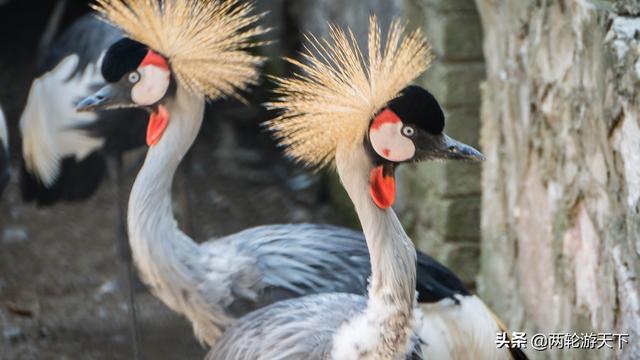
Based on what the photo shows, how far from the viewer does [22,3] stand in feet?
18.6

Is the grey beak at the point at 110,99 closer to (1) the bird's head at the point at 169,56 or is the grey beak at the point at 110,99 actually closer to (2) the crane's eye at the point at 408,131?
(1) the bird's head at the point at 169,56

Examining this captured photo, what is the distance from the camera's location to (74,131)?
3.09 meters

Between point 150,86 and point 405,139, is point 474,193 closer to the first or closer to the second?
point 150,86

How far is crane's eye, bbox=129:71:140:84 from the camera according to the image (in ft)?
7.00

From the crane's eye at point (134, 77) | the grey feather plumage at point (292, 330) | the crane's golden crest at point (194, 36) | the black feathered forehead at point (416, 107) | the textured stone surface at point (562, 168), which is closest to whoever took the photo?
the black feathered forehead at point (416, 107)

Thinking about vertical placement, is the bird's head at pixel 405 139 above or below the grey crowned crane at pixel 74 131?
above

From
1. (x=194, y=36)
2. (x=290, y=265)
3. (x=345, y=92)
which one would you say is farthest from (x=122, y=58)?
(x=345, y=92)

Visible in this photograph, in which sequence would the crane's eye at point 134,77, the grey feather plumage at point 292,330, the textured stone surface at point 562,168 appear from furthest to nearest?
1. the crane's eye at point 134,77
2. the textured stone surface at point 562,168
3. the grey feather plumage at point 292,330

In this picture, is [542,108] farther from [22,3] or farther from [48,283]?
[22,3]

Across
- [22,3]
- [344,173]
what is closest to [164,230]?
[344,173]

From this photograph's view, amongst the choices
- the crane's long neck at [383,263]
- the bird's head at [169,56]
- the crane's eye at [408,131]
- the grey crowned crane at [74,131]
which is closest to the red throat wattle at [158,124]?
the bird's head at [169,56]

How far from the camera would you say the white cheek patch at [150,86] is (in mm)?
2121

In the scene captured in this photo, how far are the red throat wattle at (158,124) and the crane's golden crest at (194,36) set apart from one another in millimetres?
73

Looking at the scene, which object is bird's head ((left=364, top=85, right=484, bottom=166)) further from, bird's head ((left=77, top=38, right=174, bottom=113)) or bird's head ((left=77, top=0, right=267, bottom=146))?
bird's head ((left=77, top=38, right=174, bottom=113))
